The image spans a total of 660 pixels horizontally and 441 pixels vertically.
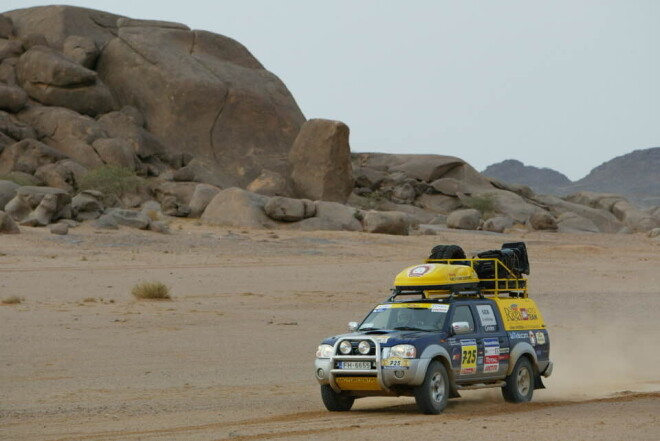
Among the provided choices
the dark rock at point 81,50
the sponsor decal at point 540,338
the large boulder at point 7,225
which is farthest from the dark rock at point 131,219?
the sponsor decal at point 540,338

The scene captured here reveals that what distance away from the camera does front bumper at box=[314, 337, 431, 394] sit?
1209 cm

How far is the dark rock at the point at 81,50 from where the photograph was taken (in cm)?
6525

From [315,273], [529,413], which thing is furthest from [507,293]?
[315,273]

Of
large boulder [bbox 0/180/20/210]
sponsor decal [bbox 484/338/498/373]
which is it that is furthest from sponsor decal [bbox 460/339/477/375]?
large boulder [bbox 0/180/20/210]

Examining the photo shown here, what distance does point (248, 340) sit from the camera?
20.6m

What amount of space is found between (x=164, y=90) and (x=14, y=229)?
28.9 meters

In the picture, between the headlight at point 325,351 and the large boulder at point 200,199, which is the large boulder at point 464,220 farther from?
the headlight at point 325,351

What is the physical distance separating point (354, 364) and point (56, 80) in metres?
52.3

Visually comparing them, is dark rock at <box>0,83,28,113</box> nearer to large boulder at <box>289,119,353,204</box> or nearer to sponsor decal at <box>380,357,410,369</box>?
large boulder at <box>289,119,353,204</box>

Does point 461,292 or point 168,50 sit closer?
point 461,292

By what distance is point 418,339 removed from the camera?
1241 centimetres

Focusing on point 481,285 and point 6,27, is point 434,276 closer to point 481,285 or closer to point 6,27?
point 481,285

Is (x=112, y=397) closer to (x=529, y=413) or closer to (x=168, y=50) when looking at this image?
(x=529, y=413)

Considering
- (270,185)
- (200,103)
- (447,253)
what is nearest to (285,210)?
(270,185)
